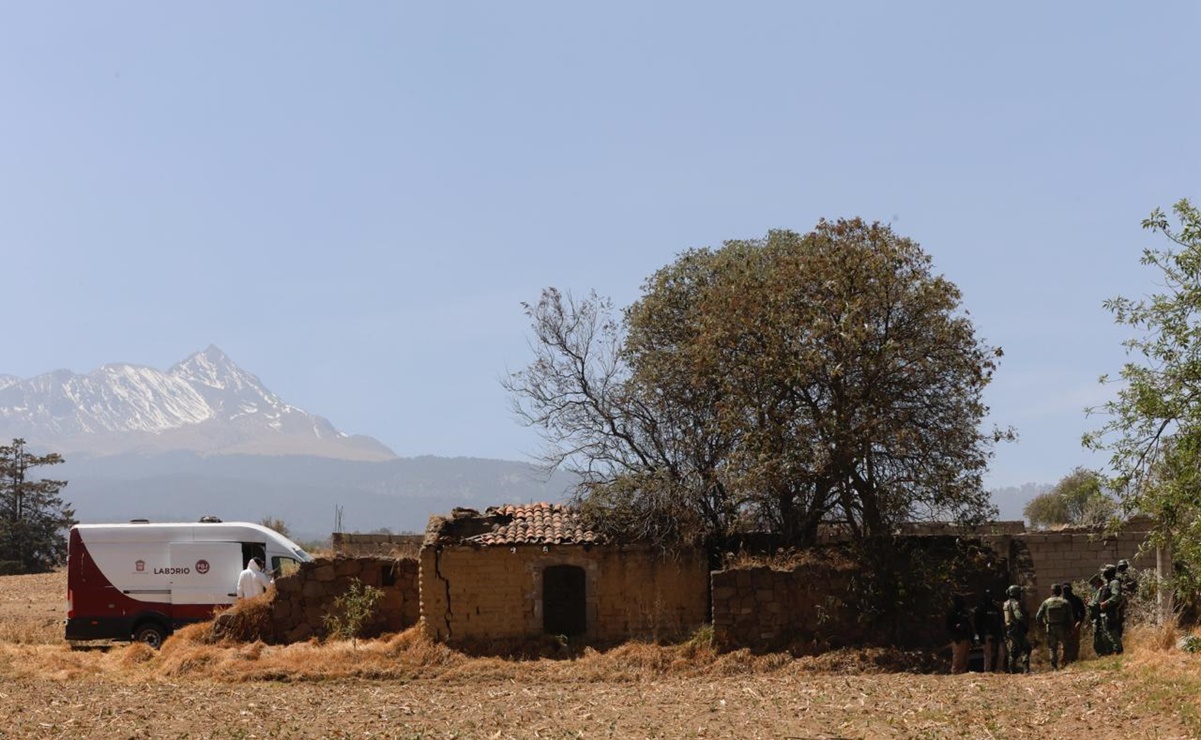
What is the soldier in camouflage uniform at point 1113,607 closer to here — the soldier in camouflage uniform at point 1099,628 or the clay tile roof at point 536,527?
the soldier in camouflage uniform at point 1099,628

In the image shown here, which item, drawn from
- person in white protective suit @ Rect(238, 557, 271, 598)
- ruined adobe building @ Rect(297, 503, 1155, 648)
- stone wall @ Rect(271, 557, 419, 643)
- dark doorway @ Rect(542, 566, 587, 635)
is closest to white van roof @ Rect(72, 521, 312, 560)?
person in white protective suit @ Rect(238, 557, 271, 598)

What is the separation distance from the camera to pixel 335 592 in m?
26.8

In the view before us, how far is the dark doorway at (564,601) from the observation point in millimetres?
26938

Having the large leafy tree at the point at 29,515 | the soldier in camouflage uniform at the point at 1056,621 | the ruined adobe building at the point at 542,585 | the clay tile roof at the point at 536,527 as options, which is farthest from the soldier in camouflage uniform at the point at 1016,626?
the large leafy tree at the point at 29,515

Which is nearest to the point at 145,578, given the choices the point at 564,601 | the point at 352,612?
the point at 352,612

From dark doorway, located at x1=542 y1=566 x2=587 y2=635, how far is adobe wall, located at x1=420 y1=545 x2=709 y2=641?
55 centimetres

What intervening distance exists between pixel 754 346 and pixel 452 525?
23.1 feet

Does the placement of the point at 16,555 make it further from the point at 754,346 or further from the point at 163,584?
the point at 754,346

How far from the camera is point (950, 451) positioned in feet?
82.6

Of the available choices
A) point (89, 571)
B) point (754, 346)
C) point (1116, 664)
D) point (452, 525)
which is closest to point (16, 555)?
point (89, 571)

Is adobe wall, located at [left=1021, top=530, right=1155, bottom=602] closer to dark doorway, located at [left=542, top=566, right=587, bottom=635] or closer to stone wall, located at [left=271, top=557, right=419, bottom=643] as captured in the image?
dark doorway, located at [left=542, top=566, right=587, bottom=635]

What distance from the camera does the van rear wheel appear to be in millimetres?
26902

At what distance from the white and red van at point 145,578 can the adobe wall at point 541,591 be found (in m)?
4.61

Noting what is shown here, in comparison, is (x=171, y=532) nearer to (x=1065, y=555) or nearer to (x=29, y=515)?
(x=1065, y=555)
